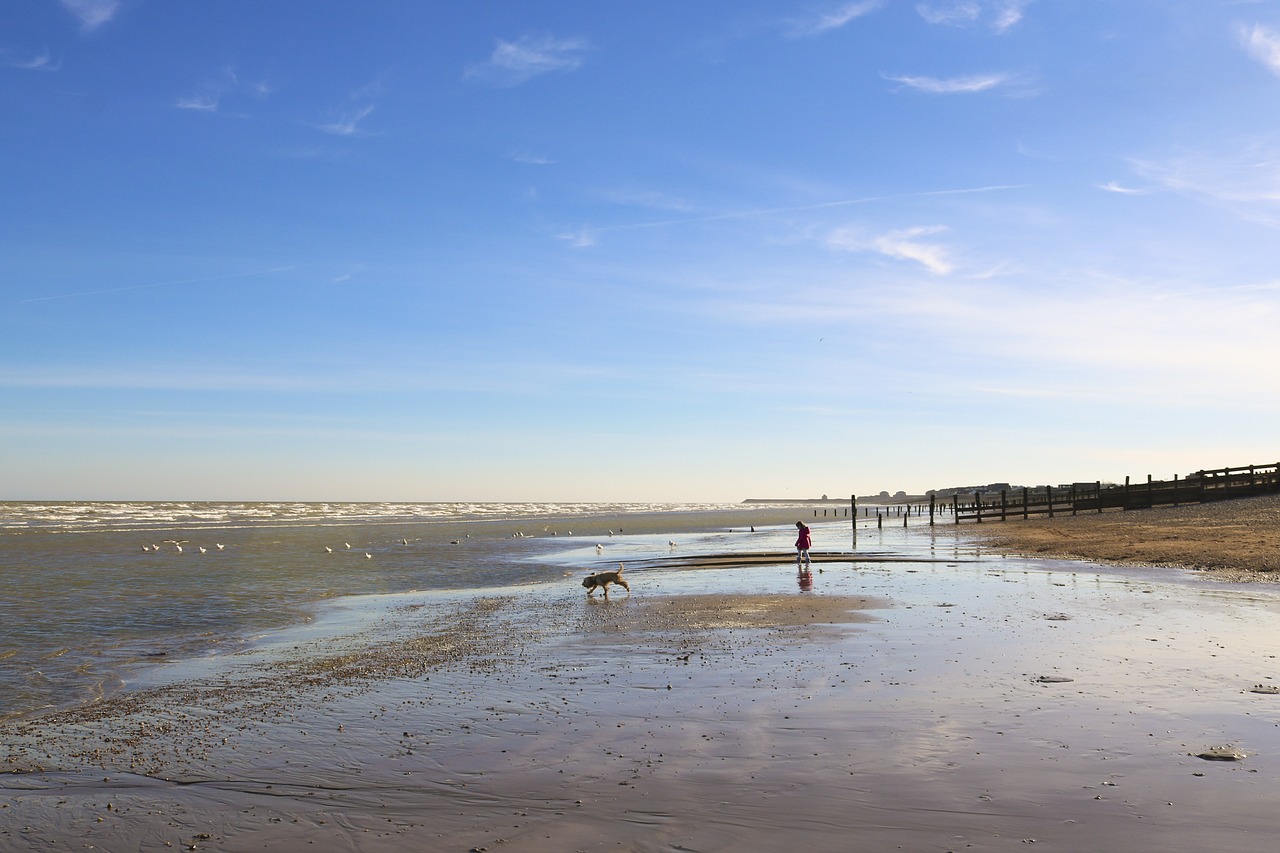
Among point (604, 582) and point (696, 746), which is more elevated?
point (696, 746)

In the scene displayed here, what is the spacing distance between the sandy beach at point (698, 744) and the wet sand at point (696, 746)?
0.11 ft

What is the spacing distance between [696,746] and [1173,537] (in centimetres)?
3225

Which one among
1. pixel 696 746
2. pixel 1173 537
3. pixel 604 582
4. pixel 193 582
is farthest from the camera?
pixel 1173 537

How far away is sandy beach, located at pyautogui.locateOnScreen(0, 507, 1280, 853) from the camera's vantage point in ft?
20.8

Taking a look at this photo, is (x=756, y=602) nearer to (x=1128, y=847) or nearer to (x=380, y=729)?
(x=380, y=729)

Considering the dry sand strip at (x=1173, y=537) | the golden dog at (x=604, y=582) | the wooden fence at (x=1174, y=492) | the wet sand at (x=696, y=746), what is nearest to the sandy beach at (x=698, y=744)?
the wet sand at (x=696, y=746)

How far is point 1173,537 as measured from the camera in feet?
110

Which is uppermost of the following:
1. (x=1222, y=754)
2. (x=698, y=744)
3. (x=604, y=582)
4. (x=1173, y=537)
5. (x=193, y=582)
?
(x=1173, y=537)

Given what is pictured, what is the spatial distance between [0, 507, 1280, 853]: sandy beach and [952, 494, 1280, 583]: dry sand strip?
33.0ft

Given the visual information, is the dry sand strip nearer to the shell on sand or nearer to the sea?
the sea

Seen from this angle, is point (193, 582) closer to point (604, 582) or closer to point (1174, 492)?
point (604, 582)

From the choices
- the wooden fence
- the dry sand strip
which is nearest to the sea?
the dry sand strip

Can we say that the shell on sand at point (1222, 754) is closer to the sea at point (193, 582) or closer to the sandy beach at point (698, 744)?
the sandy beach at point (698, 744)

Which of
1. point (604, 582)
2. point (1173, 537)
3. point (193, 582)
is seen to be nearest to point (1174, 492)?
point (1173, 537)
